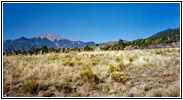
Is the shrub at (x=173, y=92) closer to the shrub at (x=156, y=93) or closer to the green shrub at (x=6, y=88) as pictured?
the shrub at (x=156, y=93)

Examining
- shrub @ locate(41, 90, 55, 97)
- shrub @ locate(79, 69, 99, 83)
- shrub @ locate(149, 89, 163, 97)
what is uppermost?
shrub @ locate(79, 69, 99, 83)

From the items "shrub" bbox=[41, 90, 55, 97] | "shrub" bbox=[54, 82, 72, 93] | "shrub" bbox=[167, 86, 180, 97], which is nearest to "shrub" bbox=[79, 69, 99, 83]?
"shrub" bbox=[54, 82, 72, 93]

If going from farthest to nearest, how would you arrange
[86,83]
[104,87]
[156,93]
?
1. [86,83]
2. [104,87]
3. [156,93]

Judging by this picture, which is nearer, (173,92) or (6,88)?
(173,92)

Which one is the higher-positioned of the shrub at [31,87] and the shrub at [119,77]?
the shrub at [119,77]

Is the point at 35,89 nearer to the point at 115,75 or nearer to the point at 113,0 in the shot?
the point at 115,75

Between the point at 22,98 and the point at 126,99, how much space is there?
248 centimetres

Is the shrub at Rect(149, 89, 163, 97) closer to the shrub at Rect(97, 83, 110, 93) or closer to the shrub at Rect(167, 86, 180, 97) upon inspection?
the shrub at Rect(167, 86, 180, 97)

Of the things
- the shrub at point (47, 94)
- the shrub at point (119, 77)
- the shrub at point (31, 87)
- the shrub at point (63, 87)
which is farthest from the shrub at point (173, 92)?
the shrub at point (31, 87)

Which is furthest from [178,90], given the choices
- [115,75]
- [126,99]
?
[115,75]

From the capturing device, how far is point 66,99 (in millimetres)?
3330

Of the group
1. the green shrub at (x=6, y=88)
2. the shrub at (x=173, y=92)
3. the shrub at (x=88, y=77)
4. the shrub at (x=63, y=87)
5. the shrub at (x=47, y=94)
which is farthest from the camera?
the shrub at (x=88, y=77)

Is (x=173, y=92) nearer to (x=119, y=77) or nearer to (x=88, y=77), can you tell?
(x=119, y=77)

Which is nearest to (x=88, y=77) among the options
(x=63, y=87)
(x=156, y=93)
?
(x=63, y=87)
